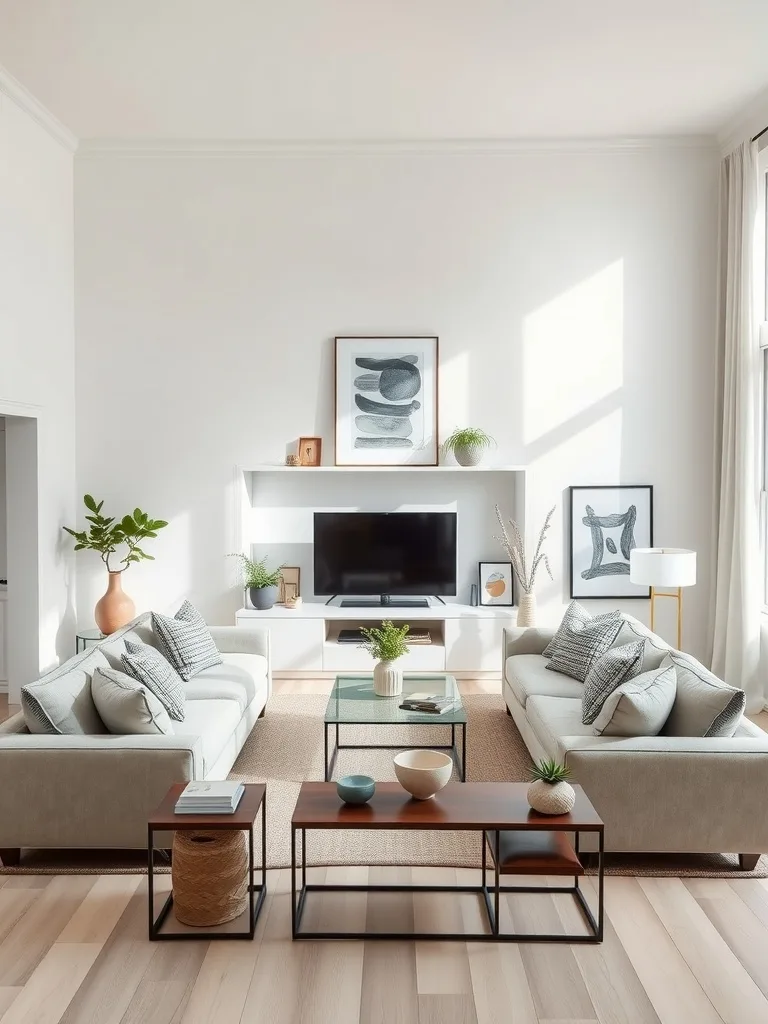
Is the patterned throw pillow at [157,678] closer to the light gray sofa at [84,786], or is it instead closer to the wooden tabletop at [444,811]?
the light gray sofa at [84,786]

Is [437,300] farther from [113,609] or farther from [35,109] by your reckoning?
[113,609]

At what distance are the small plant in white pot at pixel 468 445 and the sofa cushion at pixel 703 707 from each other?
9.71ft

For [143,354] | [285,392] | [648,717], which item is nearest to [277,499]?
[285,392]

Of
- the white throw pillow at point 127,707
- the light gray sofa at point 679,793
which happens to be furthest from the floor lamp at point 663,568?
the white throw pillow at point 127,707

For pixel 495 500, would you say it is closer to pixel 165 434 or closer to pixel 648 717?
pixel 165 434

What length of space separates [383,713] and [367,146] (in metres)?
4.30

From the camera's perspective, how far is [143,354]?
662cm

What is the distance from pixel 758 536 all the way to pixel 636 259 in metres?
2.25

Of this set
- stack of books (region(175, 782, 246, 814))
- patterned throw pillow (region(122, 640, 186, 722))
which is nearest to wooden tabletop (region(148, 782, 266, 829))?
stack of books (region(175, 782, 246, 814))

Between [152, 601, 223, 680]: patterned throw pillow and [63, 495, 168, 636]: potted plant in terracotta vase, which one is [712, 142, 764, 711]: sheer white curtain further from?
[63, 495, 168, 636]: potted plant in terracotta vase

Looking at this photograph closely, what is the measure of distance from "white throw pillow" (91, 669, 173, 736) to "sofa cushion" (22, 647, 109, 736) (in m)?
0.05

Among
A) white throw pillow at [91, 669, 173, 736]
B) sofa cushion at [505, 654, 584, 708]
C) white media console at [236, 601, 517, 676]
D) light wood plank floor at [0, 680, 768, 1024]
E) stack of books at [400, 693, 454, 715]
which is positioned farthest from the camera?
white media console at [236, 601, 517, 676]

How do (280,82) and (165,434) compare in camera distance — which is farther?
(165,434)

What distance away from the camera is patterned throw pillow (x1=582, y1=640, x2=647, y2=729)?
3867 millimetres
